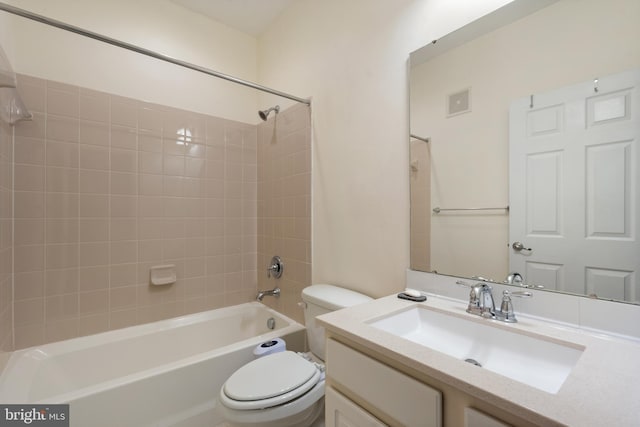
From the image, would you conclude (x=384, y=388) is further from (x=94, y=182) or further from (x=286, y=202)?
(x=94, y=182)

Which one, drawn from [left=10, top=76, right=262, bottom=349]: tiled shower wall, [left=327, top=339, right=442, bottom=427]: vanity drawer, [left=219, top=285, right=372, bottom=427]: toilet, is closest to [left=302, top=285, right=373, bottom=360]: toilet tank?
[left=219, top=285, right=372, bottom=427]: toilet

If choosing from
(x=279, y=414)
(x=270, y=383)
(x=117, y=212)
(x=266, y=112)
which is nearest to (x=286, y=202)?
(x=266, y=112)

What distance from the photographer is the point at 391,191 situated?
1367 mm

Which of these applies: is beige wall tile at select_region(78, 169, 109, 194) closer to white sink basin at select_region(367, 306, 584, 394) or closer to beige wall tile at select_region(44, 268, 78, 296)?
beige wall tile at select_region(44, 268, 78, 296)

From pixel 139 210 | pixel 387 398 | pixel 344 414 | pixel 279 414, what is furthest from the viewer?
pixel 139 210

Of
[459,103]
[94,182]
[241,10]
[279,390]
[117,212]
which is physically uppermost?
[241,10]

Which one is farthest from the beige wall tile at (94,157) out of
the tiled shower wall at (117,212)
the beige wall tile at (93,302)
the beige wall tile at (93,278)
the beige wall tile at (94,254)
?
the beige wall tile at (93,302)

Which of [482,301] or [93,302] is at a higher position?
[482,301]

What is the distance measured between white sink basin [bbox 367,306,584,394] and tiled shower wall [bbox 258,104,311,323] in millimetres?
940

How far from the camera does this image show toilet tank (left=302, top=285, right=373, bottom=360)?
1396mm

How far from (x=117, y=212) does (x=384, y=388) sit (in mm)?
1900

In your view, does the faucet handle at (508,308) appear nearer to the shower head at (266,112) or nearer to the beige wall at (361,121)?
the beige wall at (361,121)

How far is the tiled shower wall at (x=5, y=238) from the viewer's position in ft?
4.53

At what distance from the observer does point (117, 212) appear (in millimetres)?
1810
